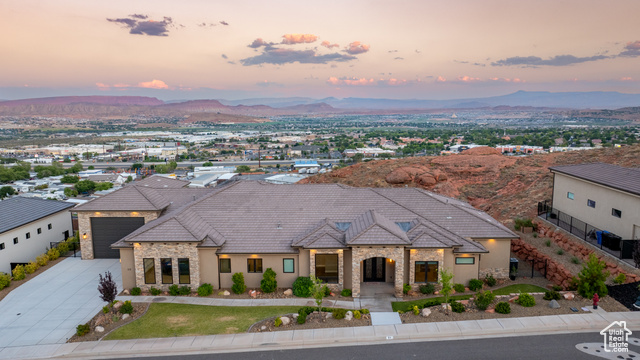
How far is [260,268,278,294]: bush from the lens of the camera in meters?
23.6

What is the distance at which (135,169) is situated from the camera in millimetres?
125312

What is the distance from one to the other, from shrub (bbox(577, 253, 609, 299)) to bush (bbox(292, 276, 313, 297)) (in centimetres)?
1511

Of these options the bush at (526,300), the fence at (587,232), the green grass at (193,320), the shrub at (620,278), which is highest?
the fence at (587,232)

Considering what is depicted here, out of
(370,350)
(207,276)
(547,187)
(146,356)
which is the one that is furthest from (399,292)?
(547,187)

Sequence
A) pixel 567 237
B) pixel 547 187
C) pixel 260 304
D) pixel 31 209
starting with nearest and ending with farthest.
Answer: pixel 260 304
pixel 567 237
pixel 31 209
pixel 547 187

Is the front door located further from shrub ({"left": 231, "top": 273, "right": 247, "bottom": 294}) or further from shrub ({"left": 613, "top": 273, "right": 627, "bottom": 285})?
shrub ({"left": 613, "top": 273, "right": 627, "bottom": 285})

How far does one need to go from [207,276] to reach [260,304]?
4449 mm

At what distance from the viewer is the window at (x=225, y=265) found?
2472 cm

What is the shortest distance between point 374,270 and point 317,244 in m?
4.51

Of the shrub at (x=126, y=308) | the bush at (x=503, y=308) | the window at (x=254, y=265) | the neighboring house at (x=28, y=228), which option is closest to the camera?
the bush at (x=503, y=308)

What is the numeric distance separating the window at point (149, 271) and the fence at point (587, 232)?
94.1 feet

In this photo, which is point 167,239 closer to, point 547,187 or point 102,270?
point 102,270

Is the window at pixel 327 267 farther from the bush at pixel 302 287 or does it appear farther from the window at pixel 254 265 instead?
the window at pixel 254 265

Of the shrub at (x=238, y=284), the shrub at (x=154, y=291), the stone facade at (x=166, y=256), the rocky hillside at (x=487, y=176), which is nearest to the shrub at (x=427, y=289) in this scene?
the shrub at (x=238, y=284)
